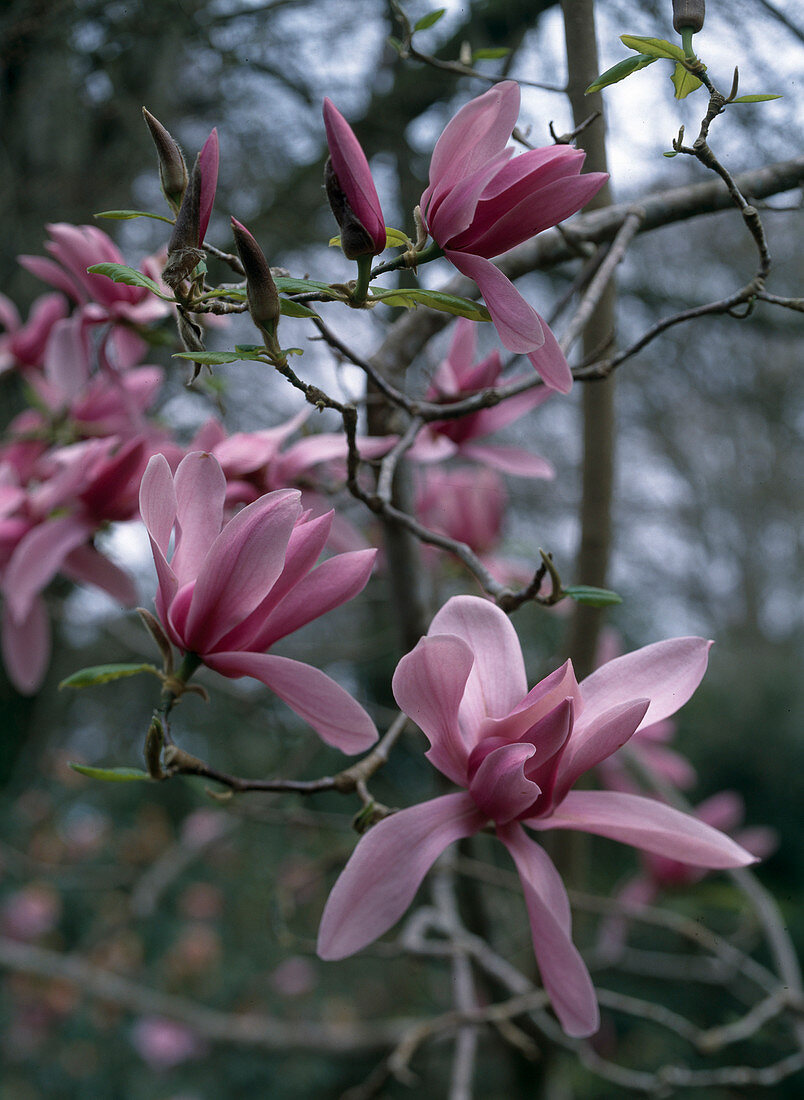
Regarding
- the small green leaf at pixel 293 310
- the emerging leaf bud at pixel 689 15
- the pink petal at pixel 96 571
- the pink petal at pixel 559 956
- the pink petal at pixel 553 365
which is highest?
the emerging leaf bud at pixel 689 15

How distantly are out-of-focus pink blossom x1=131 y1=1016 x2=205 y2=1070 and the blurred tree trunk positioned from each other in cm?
184

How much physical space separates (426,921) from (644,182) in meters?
0.77

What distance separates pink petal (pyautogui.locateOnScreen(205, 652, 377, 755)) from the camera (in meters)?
0.36

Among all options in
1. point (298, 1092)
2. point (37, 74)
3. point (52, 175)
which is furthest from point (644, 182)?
point (298, 1092)

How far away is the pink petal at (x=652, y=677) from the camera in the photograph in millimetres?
361

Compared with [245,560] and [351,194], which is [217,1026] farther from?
[351,194]

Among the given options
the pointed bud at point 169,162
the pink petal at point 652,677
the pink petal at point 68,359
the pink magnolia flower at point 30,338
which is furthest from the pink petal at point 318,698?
the pink magnolia flower at point 30,338

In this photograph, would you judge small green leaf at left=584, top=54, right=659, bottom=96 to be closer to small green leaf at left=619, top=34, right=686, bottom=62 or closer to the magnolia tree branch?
small green leaf at left=619, top=34, right=686, bottom=62

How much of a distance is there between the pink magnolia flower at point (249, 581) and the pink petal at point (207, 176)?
105 mm

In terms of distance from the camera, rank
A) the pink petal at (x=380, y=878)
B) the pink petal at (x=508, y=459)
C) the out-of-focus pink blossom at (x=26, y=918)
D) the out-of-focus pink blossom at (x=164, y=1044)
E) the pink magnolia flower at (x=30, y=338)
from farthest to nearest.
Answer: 1. the out-of-focus pink blossom at (x=26, y=918)
2. the out-of-focus pink blossom at (x=164, y=1044)
3. the pink magnolia flower at (x=30, y=338)
4. the pink petal at (x=508, y=459)
5. the pink petal at (x=380, y=878)

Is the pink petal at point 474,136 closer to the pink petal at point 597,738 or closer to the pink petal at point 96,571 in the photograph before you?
the pink petal at point 597,738

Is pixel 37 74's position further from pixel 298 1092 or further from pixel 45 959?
pixel 298 1092

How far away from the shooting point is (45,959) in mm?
1271

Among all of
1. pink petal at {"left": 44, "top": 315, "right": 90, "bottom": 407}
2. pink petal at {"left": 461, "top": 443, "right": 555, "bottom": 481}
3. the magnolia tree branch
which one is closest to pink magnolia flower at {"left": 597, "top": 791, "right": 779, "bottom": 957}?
the magnolia tree branch
